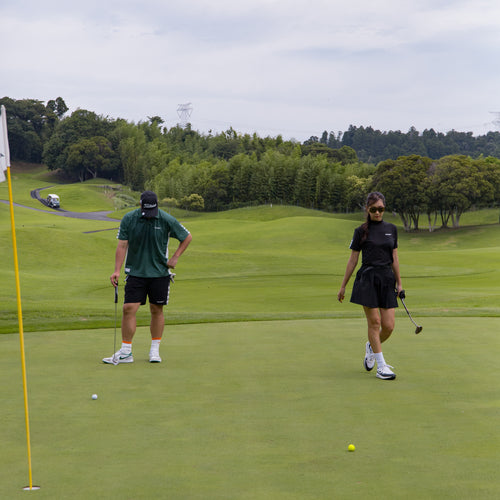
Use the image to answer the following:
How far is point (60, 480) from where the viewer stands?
157 inches

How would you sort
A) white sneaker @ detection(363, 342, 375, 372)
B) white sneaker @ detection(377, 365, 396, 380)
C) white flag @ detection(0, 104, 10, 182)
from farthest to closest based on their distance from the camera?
1. white sneaker @ detection(363, 342, 375, 372)
2. white sneaker @ detection(377, 365, 396, 380)
3. white flag @ detection(0, 104, 10, 182)

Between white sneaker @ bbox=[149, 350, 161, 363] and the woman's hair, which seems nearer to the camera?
the woman's hair

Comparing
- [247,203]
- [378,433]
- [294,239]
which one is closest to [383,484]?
[378,433]

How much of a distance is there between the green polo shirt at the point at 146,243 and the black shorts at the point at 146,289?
9cm

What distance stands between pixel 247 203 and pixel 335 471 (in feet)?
329

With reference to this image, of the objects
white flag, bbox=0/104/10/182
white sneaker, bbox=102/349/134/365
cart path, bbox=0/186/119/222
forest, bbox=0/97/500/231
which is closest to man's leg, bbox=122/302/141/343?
white sneaker, bbox=102/349/134/365

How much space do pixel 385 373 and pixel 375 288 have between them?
110 centimetres

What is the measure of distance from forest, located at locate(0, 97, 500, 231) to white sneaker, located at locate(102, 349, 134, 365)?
58.9 m

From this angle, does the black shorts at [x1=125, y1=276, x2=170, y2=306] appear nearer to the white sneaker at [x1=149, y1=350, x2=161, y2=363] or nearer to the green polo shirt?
the green polo shirt

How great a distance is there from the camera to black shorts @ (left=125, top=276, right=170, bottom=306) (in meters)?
8.66

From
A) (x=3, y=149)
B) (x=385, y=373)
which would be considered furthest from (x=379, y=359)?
(x=3, y=149)

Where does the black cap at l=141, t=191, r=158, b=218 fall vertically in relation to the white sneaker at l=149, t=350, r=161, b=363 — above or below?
above

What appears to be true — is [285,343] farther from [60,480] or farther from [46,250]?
[46,250]

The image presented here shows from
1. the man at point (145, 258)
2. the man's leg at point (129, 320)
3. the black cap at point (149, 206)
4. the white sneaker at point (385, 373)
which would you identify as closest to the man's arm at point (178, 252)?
the man at point (145, 258)
